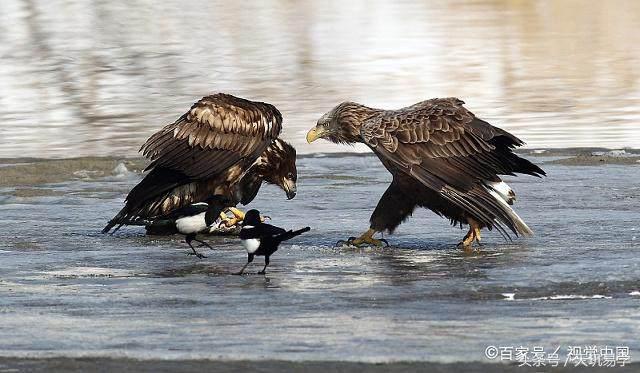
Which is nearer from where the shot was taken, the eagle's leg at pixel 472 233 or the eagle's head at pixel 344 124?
the eagle's leg at pixel 472 233

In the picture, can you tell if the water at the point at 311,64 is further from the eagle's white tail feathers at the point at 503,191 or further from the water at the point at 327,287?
the eagle's white tail feathers at the point at 503,191

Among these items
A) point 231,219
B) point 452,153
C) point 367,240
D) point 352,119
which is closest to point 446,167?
point 452,153

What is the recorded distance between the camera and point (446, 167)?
393 inches

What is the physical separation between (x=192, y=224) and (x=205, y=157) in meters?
1.26

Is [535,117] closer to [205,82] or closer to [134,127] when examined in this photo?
[134,127]

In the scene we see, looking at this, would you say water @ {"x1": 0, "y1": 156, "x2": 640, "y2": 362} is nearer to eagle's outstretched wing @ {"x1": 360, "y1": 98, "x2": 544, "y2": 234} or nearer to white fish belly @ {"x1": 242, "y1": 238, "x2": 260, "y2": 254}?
white fish belly @ {"x1": 242, "y1": 238, "x2": 260, "y2": 254}

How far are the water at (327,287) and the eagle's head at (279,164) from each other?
9.8 inches

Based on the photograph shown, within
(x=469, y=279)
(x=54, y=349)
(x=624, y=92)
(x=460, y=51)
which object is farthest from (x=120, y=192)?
(x=460, y=51)

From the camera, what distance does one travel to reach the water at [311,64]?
17812mm

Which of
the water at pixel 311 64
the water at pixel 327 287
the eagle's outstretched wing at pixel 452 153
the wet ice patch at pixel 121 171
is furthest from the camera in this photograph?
the water at pixel 311 64

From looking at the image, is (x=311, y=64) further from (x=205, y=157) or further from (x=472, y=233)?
(x=472, y=233)

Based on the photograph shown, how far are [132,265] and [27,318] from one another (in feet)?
5.84

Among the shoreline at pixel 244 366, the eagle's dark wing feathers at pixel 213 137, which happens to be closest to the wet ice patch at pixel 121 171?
the eagle's dark wing feathers at pixel 213 137

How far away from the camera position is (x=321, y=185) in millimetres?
13148
